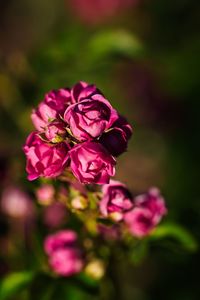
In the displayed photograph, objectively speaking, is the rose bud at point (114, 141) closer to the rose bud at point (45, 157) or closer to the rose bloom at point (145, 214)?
the rose bud at point (45, 157)

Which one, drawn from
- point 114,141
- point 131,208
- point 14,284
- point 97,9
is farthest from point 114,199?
point 97,9

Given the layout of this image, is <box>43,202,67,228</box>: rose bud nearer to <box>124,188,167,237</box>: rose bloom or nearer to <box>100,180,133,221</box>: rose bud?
<box>124,188,167,237</box>: rose bloom

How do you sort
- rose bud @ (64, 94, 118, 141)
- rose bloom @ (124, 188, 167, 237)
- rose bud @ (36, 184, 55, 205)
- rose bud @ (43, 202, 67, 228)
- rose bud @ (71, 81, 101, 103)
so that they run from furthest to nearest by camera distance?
rose bud @ (43, 202, 67, 228) < rose bud @ (36, 184, 55, 205) < rose bloom @ (124, 188, 167, 237) < rose bud @ (71, 81, 101, 103) < rose bud @ (64, 94, 118, 141)

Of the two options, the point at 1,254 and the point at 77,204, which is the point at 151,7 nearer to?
the point at 1,254

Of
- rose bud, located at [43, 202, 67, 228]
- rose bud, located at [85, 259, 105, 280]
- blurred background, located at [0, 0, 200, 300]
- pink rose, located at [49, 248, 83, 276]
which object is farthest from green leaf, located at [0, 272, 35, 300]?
rose bud, located at [43, 202, 67, 228]

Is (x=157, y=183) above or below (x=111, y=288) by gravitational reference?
below

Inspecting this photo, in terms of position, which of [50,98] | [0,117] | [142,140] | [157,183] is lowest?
[157,183]

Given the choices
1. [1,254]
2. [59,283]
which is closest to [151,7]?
[1,254]

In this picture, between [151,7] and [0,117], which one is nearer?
[0,117]
